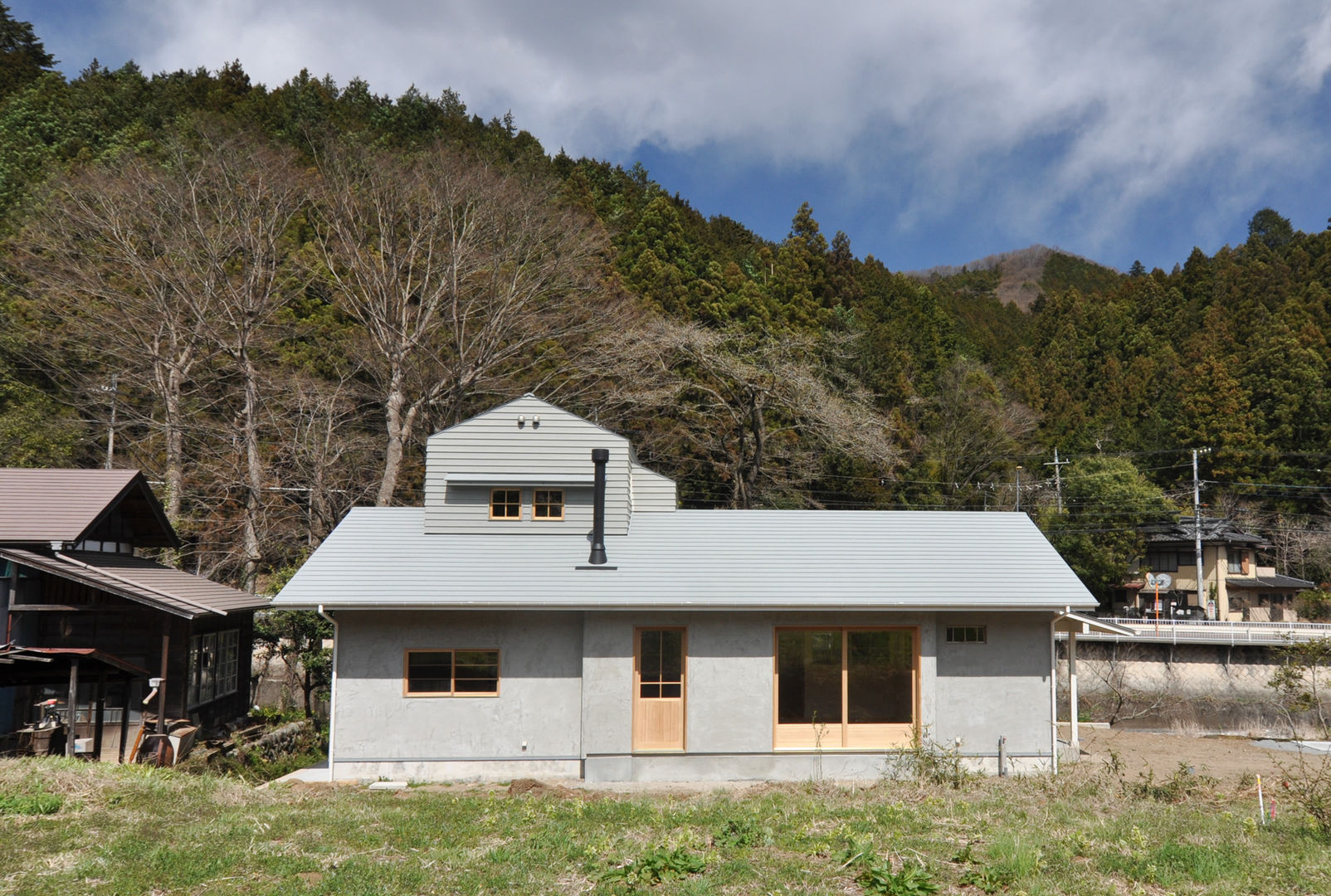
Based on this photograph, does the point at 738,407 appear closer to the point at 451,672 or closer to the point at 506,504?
the point at 506,504

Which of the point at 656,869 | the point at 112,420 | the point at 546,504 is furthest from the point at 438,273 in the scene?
the point at 656,869

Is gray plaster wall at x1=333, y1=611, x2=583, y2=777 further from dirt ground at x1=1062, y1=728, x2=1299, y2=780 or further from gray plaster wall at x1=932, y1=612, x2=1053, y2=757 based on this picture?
dirt ground at x1=1062, y1=728, x2=1299, y2=780

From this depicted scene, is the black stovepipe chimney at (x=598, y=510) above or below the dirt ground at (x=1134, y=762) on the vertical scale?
above

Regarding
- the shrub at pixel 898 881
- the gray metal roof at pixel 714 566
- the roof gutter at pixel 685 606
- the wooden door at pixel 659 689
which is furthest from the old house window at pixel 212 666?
the shrub at pixel 898 881

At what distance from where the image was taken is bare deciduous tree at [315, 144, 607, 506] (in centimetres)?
2828

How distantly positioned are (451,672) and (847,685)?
6314 millimetres

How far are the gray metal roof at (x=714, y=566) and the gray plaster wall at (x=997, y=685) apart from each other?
670 millimetres

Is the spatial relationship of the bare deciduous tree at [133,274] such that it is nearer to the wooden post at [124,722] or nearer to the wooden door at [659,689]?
the wooden post at [124,722]

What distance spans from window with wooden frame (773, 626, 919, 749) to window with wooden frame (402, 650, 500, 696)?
456cm

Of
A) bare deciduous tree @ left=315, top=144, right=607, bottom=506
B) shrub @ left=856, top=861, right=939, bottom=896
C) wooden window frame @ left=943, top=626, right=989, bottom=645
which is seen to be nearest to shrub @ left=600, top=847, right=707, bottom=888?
shrub @ left=856, top=861, right=939, bottom=896

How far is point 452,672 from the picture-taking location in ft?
47.5

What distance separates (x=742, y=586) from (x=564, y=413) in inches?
192

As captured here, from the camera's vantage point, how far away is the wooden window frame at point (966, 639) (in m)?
15.0

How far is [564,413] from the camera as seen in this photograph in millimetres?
17203
